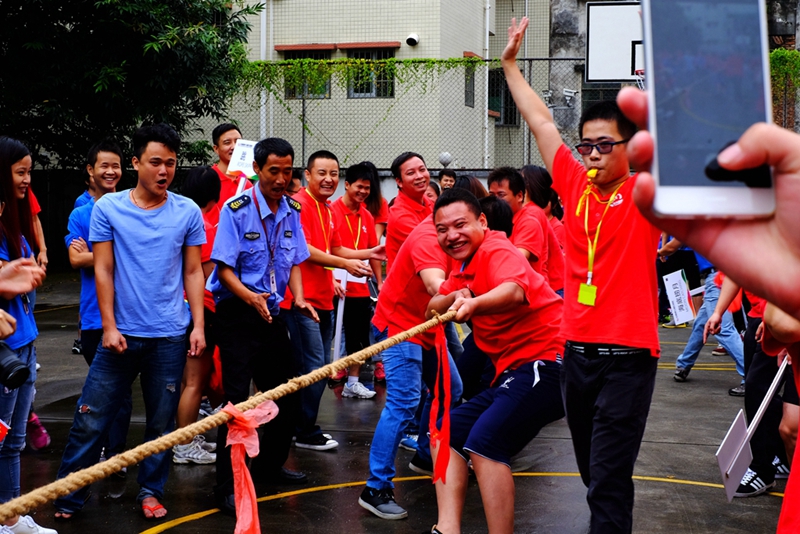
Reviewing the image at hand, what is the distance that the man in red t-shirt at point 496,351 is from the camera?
383cm

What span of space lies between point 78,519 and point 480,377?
262cm

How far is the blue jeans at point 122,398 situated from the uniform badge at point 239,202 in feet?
2.75

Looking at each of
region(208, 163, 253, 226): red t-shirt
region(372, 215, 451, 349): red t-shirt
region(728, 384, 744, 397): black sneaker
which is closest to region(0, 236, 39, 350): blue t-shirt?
region(372, 215, 451, 349): red t-shirt

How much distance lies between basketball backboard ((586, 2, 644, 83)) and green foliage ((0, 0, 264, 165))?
6075 mm

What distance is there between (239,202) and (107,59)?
10966 millimetres

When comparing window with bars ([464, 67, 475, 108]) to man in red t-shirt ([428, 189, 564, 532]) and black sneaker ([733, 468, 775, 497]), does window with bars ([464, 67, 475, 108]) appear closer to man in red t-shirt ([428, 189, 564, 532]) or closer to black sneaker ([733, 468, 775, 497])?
black sneaker ([733, 468, 775, 497])

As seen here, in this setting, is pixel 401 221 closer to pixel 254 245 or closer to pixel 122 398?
pixel 254 245

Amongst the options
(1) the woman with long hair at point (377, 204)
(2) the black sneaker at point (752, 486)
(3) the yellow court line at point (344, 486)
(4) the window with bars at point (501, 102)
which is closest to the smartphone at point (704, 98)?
(3) the yellow court line at point (344, 486)

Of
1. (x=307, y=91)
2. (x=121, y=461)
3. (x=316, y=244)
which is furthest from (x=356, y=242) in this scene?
(x=307, y=91)

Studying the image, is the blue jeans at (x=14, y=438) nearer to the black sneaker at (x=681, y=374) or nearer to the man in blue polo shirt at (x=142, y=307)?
the man in blue polo shirt at (x=142, y=307)

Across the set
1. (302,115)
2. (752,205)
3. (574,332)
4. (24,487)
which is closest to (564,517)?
(574,332)

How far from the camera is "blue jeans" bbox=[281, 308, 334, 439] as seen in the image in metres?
5.92

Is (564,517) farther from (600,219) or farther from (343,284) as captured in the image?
(343,284)

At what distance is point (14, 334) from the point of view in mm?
4195
